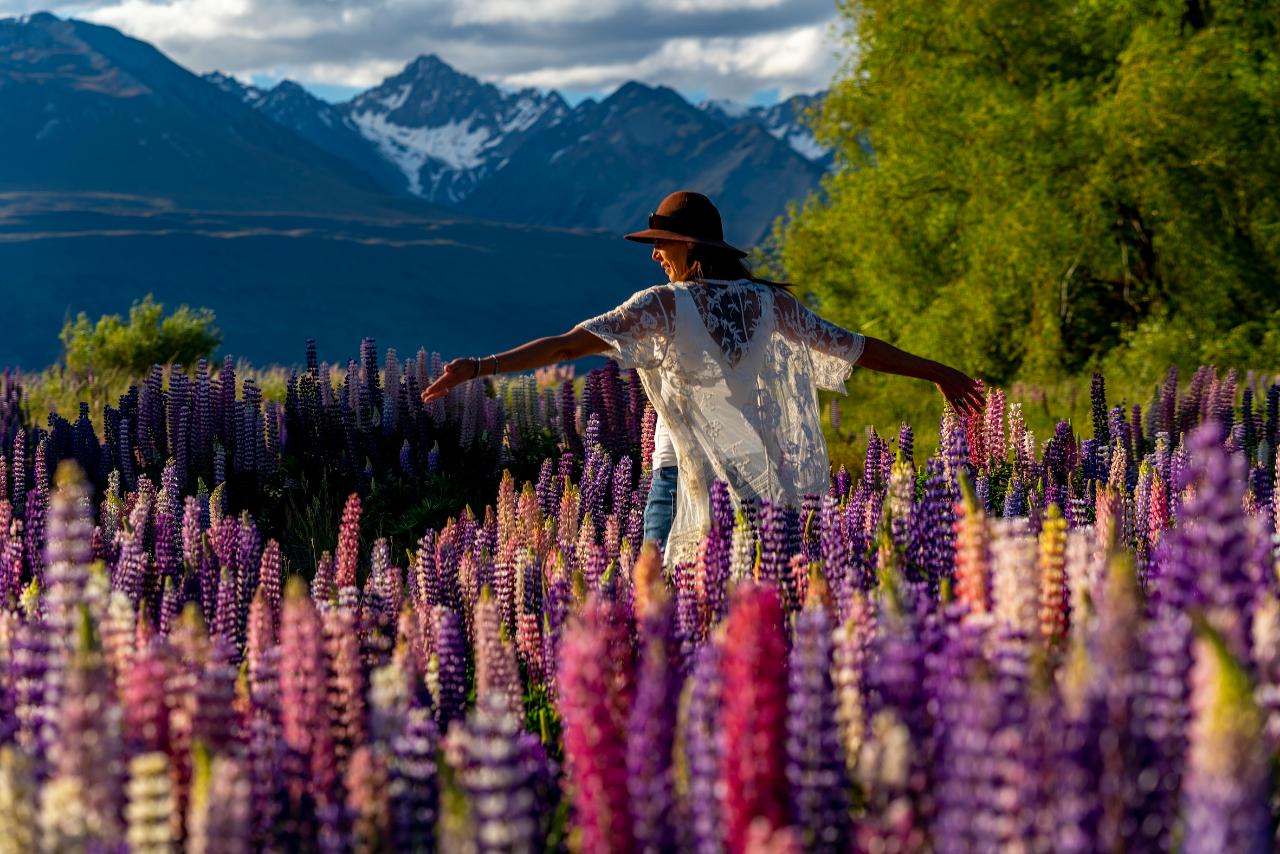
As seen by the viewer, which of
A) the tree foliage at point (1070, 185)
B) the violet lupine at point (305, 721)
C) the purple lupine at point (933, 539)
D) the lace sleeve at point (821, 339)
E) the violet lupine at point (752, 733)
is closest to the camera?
the violet lupine at point (752, 733)

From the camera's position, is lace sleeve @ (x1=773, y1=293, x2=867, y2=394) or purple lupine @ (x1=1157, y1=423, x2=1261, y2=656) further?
lace sleeve @ (x1=773, y1=293, x2=867, y2=394)

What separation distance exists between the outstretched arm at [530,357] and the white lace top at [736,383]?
0.26 metres

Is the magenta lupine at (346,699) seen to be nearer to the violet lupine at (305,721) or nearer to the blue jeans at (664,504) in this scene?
the violet lupine at (305,721)

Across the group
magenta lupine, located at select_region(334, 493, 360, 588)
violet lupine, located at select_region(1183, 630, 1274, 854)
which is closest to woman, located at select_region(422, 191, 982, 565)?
magenta lupine, located at select_region(334, 493, 360, 588)

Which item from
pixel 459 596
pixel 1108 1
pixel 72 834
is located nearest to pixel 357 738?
pixel 72 834

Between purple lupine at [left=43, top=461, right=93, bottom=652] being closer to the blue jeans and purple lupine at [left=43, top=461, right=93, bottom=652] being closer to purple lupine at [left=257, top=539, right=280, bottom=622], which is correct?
purple lupine at [left=257, top=539, right=280, bottom=622]

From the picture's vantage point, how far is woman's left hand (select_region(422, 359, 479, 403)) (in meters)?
5.32

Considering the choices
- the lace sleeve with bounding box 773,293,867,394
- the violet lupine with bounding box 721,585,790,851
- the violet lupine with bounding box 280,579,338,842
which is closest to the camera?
the violet lupine with bounding box 721,585,790,851

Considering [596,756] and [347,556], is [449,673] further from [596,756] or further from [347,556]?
[347,556]

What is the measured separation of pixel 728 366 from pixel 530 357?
3.55 ft

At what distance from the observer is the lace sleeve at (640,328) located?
5.81 metres

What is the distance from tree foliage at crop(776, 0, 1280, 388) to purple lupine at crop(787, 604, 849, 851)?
19.8m

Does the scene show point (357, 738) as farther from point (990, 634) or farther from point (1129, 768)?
point (1129, 768)

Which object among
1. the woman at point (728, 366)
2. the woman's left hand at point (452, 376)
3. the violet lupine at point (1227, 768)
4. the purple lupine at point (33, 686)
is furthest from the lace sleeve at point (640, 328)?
the violet lupine at point (1227, 768)
